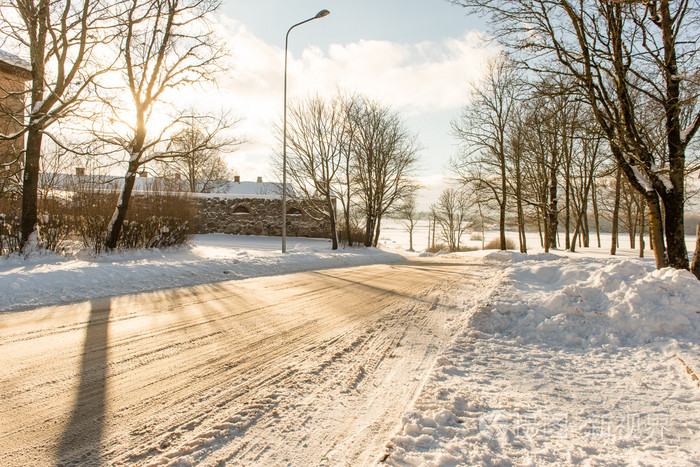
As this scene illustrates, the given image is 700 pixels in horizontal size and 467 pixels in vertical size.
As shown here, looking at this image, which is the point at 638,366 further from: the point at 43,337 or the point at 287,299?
the point at 43,337

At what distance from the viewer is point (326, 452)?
2334 millimetres

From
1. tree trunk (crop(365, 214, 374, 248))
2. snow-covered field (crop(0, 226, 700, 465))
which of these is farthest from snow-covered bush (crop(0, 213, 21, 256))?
tree trunk (crop(365, 214, 374, 248))

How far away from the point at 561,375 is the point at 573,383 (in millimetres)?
173

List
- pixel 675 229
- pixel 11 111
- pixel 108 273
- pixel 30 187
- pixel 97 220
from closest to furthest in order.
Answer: pixel 108 273
pixel 675 229
pixel 30 187
pixel 11 111
pixel 97 220

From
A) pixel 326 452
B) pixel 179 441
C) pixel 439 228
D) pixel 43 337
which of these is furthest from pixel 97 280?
pixel 439 228

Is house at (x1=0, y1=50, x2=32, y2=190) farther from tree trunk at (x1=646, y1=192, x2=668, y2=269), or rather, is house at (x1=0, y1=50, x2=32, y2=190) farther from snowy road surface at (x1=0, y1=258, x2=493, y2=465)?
tree trunk at (x1=646, y1=192, x2=668, y2=269)

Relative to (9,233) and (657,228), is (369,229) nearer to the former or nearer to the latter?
(657,228)

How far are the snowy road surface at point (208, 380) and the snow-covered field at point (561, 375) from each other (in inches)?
13.6

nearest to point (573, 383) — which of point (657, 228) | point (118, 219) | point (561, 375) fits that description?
point (561, 375)

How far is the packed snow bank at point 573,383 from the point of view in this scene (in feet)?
7.87

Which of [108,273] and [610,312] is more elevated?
[108,273]

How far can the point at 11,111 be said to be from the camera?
36.4 ft

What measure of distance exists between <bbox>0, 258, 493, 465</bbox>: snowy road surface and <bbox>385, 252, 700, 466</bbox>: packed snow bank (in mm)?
334

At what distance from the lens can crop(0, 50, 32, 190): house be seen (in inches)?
448
